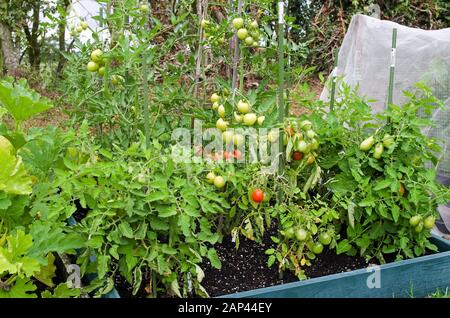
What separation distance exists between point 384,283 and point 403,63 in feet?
4.84

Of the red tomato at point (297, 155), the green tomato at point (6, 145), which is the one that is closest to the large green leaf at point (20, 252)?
the green tomato at point (6, 145)

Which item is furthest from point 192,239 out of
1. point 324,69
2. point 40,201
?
point 324,69

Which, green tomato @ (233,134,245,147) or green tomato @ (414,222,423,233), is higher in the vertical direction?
green tomato @ (233,134,245,147)

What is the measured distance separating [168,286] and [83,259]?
1.02ft

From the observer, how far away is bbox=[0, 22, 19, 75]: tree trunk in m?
5.70

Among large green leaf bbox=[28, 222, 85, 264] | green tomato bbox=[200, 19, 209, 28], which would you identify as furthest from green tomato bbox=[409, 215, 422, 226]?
large green leaf bbox=[28, 222, 85, 264]

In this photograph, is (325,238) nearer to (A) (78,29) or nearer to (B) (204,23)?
(B) (204,23)

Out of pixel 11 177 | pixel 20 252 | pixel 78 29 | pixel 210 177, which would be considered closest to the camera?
pixel 20 252

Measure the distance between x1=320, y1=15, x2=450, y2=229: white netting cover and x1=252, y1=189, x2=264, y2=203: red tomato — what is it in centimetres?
114

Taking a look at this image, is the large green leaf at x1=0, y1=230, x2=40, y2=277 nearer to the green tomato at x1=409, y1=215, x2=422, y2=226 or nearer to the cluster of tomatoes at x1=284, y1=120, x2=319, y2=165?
the cluster of tomatoes at x1=284, y1=120, x2=319, y2=165

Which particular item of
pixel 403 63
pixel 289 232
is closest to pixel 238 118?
pixel 289 232

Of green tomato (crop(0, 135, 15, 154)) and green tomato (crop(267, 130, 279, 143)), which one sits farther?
green tomato (crop(267, 130, 279, 143))

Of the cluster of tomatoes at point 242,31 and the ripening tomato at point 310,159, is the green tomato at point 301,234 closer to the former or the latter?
the ripening tomato at point 310,159

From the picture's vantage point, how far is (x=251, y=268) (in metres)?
2.13
